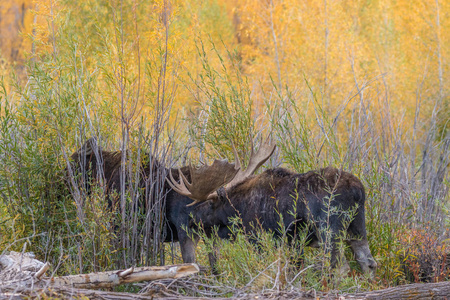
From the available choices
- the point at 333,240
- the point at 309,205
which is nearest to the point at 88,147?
the point at 309,205

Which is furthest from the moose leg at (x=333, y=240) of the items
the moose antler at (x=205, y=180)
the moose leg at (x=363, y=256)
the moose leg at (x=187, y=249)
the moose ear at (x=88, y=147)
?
the moose ear at (x=88, y=147)

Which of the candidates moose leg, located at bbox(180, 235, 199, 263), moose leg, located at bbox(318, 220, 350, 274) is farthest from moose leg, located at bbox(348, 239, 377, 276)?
moose leg, located at bbox(180, 235, 199, 263)

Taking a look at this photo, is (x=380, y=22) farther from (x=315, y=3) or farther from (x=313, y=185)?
(x=313, y=185)

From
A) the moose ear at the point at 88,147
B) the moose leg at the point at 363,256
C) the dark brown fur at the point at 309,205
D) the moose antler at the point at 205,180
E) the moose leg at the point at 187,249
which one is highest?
the moose ear at the point at 88,147

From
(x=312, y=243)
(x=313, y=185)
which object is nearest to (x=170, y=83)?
(x=313, y=185)

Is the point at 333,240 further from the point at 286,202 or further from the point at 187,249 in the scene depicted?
the point at 187,249

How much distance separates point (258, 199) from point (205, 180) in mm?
606

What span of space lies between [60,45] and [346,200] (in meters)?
3.13

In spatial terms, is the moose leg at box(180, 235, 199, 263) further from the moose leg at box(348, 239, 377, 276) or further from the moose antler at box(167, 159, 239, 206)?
the moose leg at box(348, 239, 377, 276)

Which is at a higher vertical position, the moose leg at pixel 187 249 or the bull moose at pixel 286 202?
the bull moose at pixel 286 202

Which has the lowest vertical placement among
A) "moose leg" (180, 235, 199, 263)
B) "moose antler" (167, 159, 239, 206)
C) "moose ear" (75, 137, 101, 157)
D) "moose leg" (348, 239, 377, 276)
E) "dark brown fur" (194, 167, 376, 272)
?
"moose leg" (348, 239, 377, 276)

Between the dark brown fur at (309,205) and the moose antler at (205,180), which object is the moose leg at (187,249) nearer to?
the moose antler at (205,180)

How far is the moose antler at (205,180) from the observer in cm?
480

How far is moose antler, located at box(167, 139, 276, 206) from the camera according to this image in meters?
4.81
